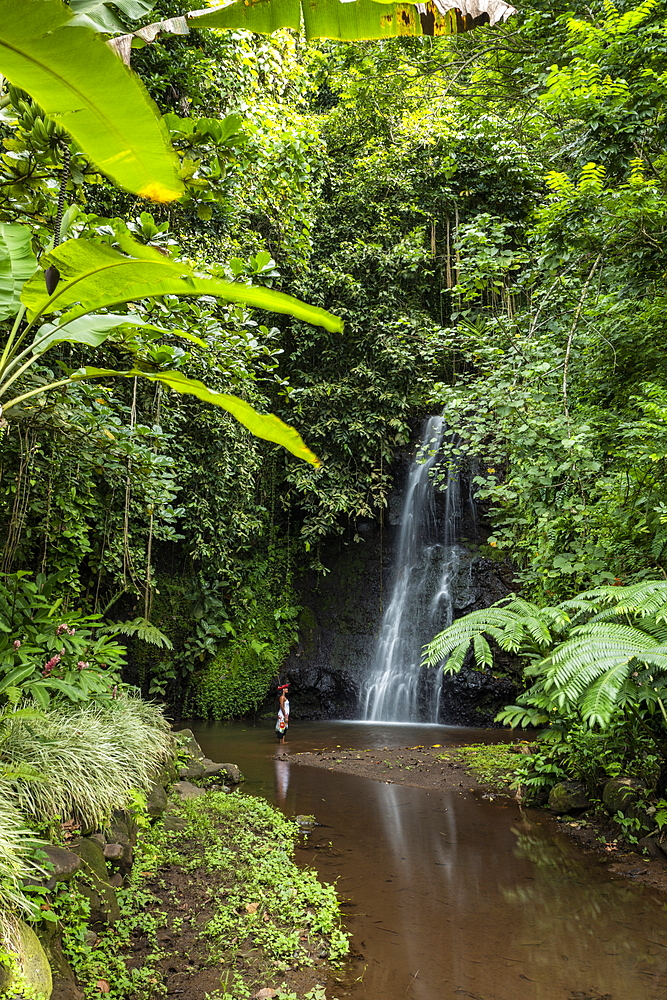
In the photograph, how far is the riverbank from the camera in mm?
4590

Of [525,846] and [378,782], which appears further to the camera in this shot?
[378,782]

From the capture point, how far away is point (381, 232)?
14.1 meters

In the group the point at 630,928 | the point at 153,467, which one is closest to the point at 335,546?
the point at 153,467

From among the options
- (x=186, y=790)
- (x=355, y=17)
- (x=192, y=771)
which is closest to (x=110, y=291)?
(x=355, y=17)

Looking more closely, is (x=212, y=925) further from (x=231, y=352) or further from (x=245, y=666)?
(x=245, y=666)

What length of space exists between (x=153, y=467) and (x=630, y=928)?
459 centimetres

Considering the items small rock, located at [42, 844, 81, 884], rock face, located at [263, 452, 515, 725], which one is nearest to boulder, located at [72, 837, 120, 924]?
small rock, located at [42, 844, 81, 884]

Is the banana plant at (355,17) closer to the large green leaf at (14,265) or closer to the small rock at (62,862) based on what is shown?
the large green leaf at (14,265)

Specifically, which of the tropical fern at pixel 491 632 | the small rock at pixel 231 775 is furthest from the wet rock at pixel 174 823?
the tropical fern at pixel 491 632

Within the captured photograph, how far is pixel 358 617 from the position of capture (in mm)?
13898

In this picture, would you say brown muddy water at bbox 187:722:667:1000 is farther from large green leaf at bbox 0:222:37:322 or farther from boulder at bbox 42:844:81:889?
large green leaf at bbox 0:222:37:322

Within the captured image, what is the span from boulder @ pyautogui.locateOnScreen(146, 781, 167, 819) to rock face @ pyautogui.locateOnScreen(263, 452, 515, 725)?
24.6 ft

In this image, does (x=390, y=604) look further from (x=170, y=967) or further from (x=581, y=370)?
(x=170, y=967)

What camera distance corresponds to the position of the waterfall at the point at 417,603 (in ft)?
39.6
